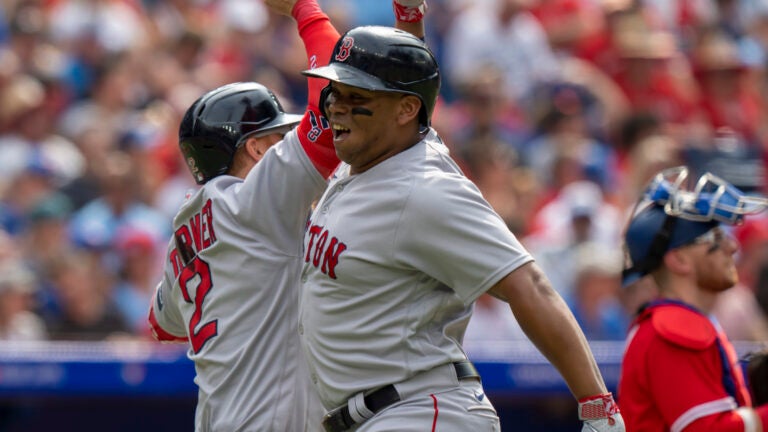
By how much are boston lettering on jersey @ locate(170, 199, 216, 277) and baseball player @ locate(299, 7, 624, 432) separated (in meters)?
0.45

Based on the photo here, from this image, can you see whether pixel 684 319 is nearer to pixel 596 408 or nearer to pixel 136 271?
pixel 596 408

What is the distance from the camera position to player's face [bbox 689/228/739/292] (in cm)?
488

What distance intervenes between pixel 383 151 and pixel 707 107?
8133 mm

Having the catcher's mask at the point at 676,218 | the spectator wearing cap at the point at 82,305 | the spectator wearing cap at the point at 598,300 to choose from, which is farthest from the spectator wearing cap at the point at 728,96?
the catcher's mask at the point at 676,218

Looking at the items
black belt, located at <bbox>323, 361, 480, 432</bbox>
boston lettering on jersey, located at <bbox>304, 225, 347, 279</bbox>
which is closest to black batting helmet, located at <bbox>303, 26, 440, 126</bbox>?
→ boston lettering on jersey, located at <bbox>304, 225, 347, 279</bbox>

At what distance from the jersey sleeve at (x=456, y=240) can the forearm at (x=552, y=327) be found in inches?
2.2

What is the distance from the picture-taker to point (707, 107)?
38.1 ft

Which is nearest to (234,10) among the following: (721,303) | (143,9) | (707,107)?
(143,9)

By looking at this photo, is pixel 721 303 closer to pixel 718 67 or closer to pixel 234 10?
pixel 718 67

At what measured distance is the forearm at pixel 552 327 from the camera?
377 cm

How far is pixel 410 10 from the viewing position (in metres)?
4.45

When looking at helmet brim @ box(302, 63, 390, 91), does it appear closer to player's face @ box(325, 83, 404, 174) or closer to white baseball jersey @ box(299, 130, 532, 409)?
player's face @ box(325, 83, 404, 174)

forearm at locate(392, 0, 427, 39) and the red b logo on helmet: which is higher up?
the red b logo on helmet

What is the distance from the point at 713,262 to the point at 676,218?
21cm
